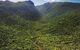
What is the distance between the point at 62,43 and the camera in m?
89.5

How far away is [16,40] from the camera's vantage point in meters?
91.9

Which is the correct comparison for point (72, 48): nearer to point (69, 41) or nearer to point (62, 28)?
point (69, 41)

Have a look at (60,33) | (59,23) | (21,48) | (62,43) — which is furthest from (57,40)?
(59,23)

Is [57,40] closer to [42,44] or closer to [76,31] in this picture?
[42,44]

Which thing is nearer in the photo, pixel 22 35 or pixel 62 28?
pixel 22 35

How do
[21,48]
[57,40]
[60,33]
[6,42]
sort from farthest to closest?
[60,33], [57,40], [6,42], [21,48]

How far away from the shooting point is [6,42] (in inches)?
3428

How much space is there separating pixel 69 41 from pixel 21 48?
26778mm

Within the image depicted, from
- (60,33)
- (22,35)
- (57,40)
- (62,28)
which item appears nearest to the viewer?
(57,40)

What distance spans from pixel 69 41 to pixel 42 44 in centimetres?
1472

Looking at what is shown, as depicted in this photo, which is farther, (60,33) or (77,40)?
(60,33)

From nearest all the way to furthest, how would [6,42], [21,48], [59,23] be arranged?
1. [21,48]
2. [6,42]
3. [59,23]

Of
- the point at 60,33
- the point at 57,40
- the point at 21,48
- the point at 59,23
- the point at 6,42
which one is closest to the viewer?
the point at 21,48

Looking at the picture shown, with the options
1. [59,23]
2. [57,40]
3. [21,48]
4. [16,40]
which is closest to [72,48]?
[57,40]
